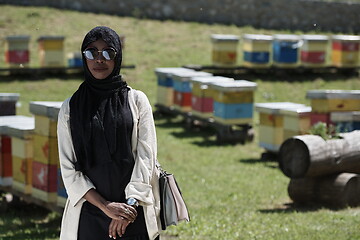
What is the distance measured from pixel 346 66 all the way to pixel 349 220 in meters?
10.9

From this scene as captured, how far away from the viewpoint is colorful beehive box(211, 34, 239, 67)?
15.5 metres

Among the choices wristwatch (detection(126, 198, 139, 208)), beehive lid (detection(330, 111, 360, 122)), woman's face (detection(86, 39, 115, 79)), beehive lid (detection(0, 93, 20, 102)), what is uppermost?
woman's face (detection(86, 39, 115, 79))

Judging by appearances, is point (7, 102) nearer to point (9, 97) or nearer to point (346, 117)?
point (9, 97)

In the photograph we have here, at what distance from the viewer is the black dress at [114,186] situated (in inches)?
125

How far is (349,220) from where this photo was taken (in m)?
6.34

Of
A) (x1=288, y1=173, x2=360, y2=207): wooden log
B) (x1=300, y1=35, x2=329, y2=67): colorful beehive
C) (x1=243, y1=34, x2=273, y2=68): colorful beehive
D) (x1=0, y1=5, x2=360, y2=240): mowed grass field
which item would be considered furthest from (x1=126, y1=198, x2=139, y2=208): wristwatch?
(x1=300, y1=35, x2=329, y2=67): colorful beehive

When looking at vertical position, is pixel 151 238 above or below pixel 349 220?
above

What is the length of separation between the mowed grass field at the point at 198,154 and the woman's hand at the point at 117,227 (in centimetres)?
296

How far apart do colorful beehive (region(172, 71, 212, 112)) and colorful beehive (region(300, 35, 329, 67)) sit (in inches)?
173

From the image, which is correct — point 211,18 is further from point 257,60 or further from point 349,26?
point 257,60

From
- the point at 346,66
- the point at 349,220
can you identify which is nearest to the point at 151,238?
the point at 349,220

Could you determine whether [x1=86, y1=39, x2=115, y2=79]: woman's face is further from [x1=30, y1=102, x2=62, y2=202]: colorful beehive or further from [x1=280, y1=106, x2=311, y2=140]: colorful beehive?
[x1=280, y1=106, x2=311, y2=140]: colorful beehive

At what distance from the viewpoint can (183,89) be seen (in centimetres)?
1239

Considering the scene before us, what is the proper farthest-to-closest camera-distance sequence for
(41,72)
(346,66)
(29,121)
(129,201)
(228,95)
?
1. (346,66)
2. (41,72)
3. (228,95)
4. (29,121)
5. (129,201)
